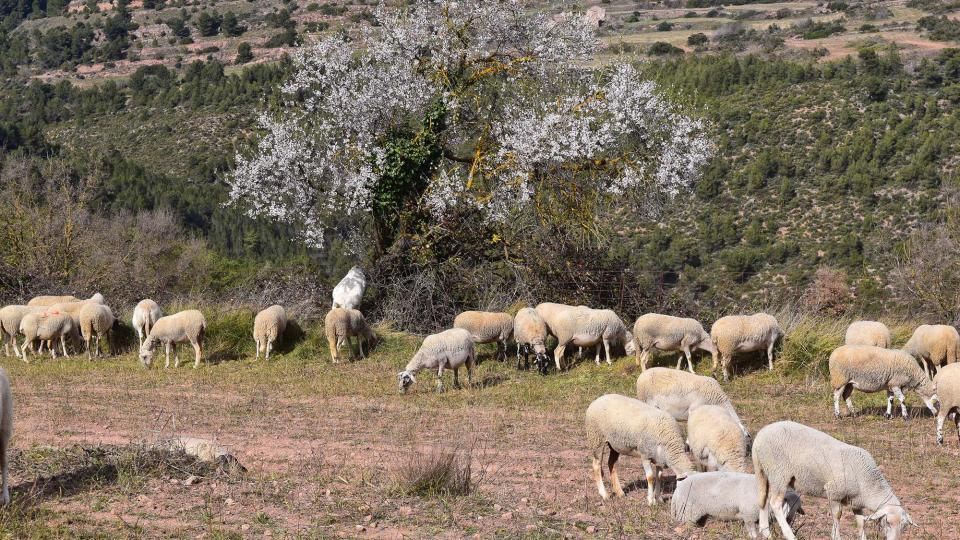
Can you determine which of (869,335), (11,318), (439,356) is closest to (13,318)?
(11,318)

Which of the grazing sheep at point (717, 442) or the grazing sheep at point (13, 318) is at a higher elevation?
the grazing sheep at point (717, 442)

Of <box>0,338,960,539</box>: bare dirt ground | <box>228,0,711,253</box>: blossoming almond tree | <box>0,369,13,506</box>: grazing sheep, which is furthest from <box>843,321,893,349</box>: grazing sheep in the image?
<box>0,369,13,506</box>: grazing sheep

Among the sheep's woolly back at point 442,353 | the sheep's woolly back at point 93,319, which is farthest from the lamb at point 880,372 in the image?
the sheep's woolly back at point 93,319

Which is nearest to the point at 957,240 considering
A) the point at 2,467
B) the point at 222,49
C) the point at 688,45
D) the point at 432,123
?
the point at 432,123

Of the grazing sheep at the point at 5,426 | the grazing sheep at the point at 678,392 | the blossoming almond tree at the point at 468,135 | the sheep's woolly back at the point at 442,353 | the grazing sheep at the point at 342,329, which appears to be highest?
the blossoming almond tree at the point at 468,135

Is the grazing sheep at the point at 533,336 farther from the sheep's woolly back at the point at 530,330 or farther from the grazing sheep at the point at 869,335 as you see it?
the grazing sheep at the point at 869,335

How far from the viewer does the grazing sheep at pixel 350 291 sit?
25469mm

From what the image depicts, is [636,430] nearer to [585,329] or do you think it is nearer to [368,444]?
[368,444]

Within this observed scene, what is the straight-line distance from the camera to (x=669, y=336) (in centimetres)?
1928

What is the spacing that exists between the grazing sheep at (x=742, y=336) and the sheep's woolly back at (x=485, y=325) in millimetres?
4037

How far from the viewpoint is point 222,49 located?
94.5 m

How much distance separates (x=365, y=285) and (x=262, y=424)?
37.0 ft

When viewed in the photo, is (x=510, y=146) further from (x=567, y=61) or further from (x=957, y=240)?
(x=957, y=240)

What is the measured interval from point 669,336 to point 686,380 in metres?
5.85
